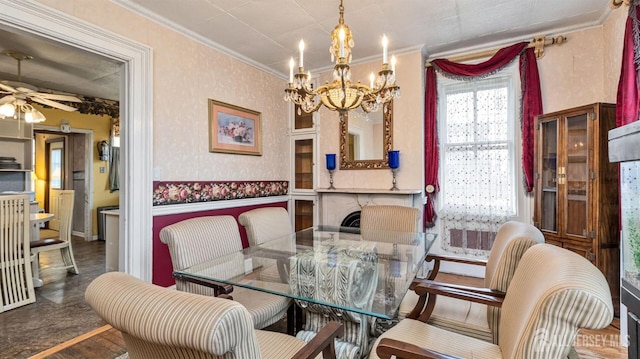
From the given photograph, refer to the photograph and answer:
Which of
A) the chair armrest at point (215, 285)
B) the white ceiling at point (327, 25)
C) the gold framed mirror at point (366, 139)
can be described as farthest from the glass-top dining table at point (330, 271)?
the white ceiling at point (327, 25)

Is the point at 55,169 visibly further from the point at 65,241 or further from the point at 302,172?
the point at 302,172

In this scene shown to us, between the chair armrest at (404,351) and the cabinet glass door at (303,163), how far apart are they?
3201mm

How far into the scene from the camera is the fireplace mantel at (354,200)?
3426mm

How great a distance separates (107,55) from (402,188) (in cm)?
311

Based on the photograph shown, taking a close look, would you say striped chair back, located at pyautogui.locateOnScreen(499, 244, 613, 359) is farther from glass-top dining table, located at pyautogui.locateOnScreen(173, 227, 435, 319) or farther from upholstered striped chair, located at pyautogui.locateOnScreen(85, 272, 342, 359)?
upholstered striped chair, located at pyautogui.locateOnScreen(85, 272, 342, 359)

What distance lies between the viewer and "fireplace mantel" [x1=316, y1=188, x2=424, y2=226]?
11.2 feet

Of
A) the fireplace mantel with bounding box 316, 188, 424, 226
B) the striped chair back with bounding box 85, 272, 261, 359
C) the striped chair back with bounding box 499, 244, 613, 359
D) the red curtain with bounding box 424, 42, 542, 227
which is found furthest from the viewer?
the fireplace mantel with bounding box 316, 188, 424, 226

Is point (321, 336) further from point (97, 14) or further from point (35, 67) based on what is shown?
point (35, 67)

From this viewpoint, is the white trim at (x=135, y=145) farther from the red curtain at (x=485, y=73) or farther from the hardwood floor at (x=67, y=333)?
the red curtain at (x=485, y=73)

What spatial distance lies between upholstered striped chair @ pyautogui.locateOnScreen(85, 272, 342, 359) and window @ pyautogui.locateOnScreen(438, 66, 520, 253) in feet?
10.6

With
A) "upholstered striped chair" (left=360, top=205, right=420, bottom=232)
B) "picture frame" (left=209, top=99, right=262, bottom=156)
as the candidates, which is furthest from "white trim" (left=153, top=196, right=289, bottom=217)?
"upholstered striped chair" (left=360, top=205, right=420, bottom=232)

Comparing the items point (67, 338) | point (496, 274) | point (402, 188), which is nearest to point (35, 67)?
point (67, 338)

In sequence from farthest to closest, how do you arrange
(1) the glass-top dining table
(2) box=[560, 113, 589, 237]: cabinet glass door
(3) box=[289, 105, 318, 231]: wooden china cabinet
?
1. (3) box=[289, 105, 318, 231]: wooden china cabinet
2. (2) box=[560, 113, 589, 237]: cabinet glass door
3. (1) the glass-top dining table

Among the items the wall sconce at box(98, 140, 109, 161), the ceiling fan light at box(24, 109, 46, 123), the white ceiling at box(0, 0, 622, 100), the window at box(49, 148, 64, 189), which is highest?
the white ceiling at box(0, 0, 622, 100)
